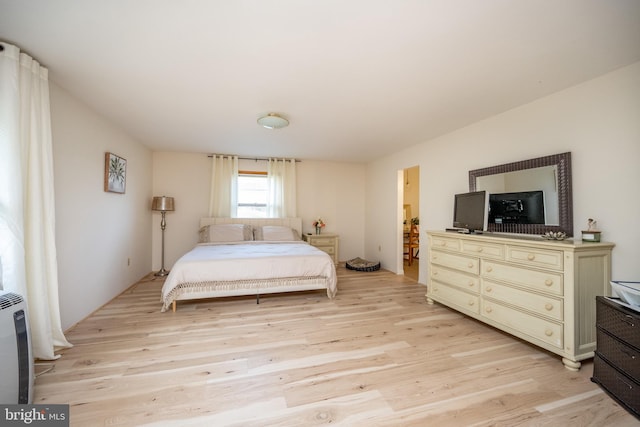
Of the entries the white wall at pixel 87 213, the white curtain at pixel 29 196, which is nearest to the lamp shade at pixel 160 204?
the white wall at pixel 87 213

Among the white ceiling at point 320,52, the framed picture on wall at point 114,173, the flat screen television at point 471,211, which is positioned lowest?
the flat screen television at point 471,211

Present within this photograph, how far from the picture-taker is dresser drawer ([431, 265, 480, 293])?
2623mm

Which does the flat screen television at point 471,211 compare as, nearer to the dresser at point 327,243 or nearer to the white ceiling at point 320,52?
the white ceiling at point 320,52

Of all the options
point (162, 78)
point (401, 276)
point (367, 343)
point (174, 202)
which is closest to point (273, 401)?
point (367, 343)

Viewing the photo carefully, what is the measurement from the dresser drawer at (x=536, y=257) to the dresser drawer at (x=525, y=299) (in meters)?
0.26

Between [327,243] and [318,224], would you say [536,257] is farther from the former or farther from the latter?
[318,224]

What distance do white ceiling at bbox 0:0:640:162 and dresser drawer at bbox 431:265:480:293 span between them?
1847 millimetres

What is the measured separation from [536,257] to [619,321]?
0.61 metres

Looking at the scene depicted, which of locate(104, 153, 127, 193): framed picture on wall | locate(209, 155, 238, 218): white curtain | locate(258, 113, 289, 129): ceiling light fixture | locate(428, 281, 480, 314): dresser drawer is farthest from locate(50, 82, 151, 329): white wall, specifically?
locate(428, 281, 480, 314): dresser drawer

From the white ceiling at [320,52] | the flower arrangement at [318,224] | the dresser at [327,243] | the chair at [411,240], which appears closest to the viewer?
the white ceiling at [320,52]

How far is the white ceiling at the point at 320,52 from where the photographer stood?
4.61 ft

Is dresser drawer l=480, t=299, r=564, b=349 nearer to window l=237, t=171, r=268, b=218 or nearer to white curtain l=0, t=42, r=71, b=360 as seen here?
white curtain l=0, t=42, r=71, b=360

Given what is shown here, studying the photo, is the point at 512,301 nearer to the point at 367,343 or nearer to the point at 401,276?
the point at 367,343

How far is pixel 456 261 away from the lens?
2.86m
